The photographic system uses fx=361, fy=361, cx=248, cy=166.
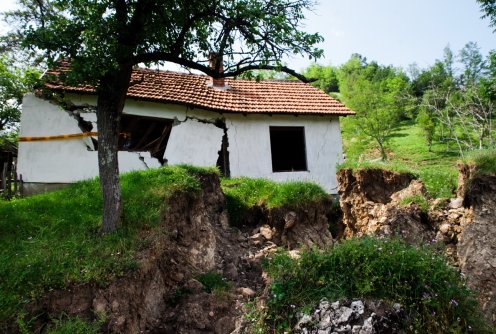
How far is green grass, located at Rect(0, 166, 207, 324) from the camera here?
5531 mm

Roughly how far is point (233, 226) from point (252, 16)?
17.0ft

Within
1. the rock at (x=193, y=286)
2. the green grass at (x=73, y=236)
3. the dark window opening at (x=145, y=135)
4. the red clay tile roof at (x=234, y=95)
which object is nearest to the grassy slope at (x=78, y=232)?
the green grass at (x=73, y=236)

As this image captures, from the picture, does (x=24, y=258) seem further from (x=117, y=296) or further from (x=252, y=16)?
(x=252, y=16)

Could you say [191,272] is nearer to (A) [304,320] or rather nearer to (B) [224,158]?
(A) [304,320]

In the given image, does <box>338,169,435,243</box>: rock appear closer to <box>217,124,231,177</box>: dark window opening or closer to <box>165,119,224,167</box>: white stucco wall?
<box>217,124,231,177</box>: dark window opening

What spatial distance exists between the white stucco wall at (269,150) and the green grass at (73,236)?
174 inches

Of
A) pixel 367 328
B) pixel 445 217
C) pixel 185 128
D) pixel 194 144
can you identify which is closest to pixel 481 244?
pixel 445 217

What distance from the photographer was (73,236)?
6.60 metres

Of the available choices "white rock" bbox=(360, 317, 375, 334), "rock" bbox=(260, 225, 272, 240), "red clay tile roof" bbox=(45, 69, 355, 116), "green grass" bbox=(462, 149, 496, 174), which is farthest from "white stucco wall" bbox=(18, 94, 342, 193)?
"white rock" bbox=(360, 317, 375, 334)

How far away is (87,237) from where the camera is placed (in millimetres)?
6664

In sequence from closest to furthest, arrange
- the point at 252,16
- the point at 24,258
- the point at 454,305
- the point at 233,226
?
the point at 454,305
the point at 24,258
the point at 252,16
the point at 233,226

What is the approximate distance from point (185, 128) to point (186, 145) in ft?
1.96

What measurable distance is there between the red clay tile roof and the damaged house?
40mm

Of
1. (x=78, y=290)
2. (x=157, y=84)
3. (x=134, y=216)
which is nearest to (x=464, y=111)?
(x=157, y=84)
